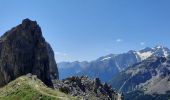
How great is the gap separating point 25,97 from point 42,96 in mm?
13065

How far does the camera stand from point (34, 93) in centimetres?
19562

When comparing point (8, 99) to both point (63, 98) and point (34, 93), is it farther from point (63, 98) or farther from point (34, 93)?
point (63, 98)

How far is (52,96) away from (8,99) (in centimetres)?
2719

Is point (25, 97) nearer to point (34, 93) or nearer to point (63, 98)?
point (34, 93)

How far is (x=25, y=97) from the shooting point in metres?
196

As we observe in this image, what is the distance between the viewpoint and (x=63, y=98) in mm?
183375

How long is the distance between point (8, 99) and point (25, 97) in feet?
30.7

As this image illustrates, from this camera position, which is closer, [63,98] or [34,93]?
[63,98]

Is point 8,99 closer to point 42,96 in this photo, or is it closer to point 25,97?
point 25,97

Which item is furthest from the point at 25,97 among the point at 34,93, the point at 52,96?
the point at 52,96

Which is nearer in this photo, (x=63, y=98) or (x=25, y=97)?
(x=63, y=98)

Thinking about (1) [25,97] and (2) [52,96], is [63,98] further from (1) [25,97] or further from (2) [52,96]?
(1) [25,97]

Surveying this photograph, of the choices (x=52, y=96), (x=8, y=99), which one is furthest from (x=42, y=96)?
(x=8, y=99)

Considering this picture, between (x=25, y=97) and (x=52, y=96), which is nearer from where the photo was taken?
(x=52, y=96)
